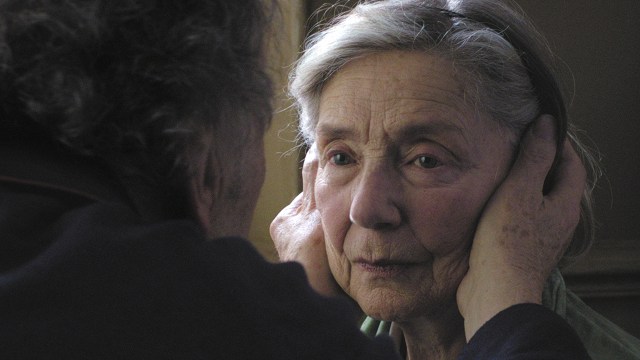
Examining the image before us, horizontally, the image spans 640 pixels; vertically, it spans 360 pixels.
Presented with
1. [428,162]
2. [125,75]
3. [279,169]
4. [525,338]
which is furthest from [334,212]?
[279,169]

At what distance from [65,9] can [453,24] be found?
1.09m

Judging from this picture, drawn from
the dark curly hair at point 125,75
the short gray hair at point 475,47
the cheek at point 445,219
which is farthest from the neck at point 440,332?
the dark curly hair at point 125,75

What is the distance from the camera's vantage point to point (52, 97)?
972 mm

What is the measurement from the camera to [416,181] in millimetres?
1886

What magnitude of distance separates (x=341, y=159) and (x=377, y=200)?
16 cm

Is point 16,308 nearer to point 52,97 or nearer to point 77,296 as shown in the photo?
point 77,296

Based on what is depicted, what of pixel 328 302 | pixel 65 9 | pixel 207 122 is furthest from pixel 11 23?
pixel 328 302

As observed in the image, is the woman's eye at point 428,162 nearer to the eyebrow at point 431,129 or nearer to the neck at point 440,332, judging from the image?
the eyebrow at point 431,129

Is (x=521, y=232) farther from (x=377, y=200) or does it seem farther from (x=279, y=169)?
→ (x=279, y=169)

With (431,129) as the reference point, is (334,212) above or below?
below

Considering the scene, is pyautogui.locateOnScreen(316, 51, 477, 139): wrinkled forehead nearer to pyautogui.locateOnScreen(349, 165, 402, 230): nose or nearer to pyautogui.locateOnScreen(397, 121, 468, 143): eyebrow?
pyautogui.locateOnScreen(397, 121, 468, 143): eyebrow

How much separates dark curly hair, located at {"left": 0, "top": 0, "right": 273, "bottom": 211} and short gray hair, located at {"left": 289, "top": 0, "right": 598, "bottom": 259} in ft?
2.86

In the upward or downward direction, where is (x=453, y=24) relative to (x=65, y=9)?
downward

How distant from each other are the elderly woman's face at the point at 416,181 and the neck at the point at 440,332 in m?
0.03
